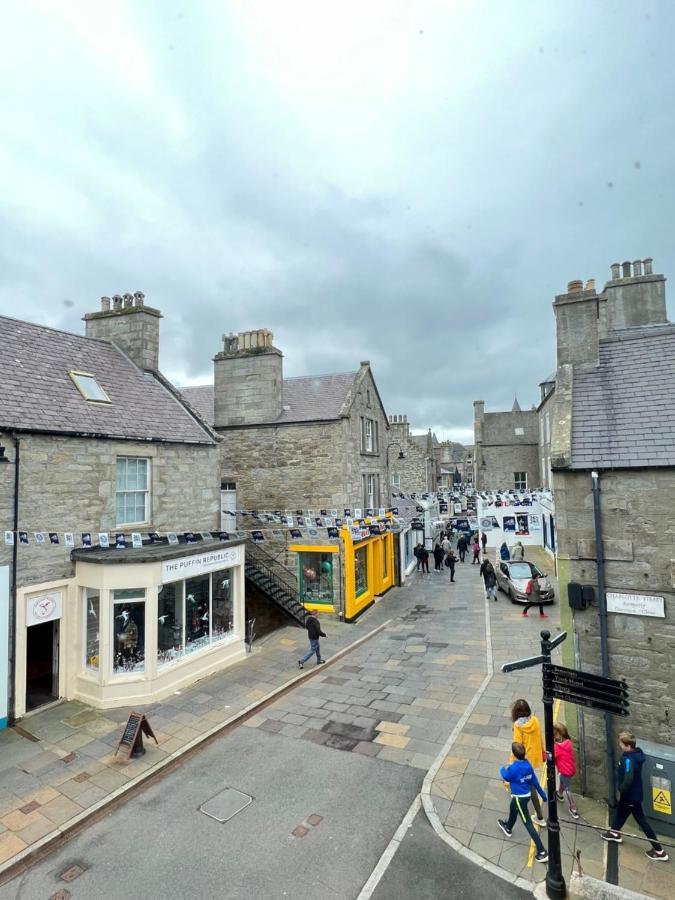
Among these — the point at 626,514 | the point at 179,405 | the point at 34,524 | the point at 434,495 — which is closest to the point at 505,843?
the point at 626,514

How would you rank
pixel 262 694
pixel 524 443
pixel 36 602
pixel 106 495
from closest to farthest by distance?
1. pixel 36 602
2. pixel 262 694
3. pixel 106 495
4. pixel 524 443

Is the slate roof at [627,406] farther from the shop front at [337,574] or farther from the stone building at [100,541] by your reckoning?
the shop front at [337,574]

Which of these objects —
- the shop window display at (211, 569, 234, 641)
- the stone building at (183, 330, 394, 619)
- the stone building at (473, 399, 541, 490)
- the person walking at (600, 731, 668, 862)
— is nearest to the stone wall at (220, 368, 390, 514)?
the stone building at (183, 330, 394, 619)

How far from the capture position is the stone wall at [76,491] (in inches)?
424

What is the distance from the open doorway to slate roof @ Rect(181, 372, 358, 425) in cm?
990

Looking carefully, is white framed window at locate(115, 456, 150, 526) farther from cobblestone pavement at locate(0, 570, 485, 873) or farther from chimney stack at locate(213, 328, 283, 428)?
chimney stack at locate(213, 328, 283, 428)

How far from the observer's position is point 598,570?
7.90 meters

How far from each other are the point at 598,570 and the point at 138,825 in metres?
7.96

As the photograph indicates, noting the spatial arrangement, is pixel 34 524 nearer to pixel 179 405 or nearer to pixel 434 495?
pixel 179 405

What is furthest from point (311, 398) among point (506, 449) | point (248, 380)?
point (506, 449)

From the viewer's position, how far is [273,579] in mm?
20531

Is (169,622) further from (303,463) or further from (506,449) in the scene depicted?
(506,449)

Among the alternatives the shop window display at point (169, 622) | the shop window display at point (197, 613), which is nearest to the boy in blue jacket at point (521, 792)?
the shop window display at point (169, 622)

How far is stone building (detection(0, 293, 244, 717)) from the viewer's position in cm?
1091
